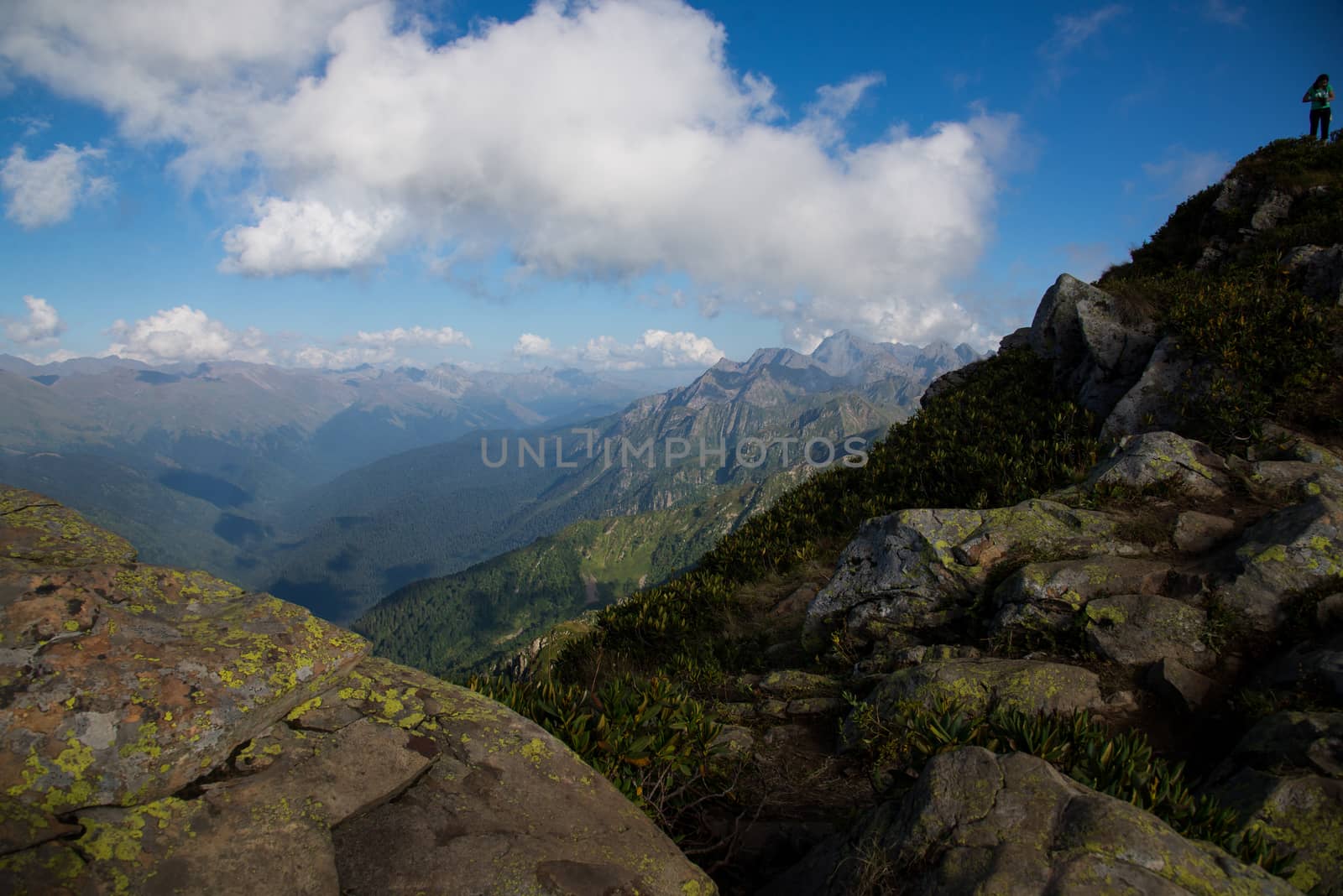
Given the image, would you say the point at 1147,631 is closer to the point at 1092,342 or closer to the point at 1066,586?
the point at 1066,586

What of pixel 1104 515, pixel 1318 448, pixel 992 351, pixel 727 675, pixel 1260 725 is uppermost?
pixel 992 351

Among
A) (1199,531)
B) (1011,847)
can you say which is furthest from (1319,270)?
(1011,847)

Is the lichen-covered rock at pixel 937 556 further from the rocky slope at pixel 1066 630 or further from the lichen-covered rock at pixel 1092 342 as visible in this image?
the lichen-covered rock at pixel 1092 342

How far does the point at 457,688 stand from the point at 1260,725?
7.97 m

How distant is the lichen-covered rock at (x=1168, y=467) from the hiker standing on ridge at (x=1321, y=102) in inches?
955

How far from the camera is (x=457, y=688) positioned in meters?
5.88

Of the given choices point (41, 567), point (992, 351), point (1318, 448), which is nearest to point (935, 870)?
point (41, 567)

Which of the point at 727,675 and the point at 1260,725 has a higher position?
the point at 1260,725

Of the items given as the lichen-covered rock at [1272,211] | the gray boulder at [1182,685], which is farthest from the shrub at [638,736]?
the lichen-covered rock at [1272,211]

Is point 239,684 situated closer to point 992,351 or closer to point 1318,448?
point 1318,448

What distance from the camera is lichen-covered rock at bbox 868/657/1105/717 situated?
23.9 ft

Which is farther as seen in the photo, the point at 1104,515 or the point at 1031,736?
the point at 1104,515

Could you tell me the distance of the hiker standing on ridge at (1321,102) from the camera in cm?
2383

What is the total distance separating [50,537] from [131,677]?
262 cm
